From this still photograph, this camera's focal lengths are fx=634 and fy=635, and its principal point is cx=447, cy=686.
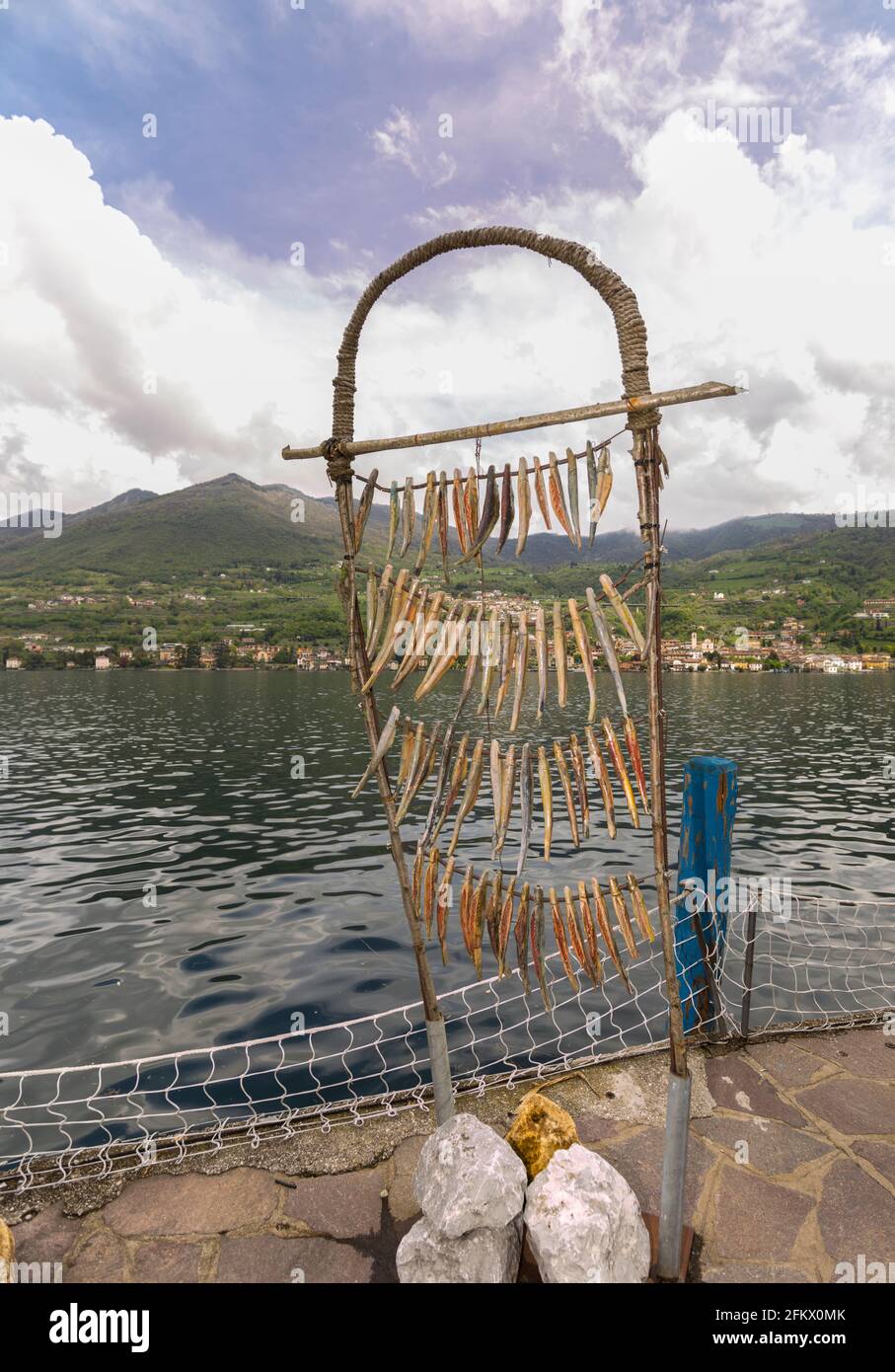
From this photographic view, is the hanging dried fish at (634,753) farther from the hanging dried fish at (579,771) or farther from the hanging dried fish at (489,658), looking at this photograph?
the hanging dried fish at (489,658)

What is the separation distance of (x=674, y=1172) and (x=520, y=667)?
3028 millimetres

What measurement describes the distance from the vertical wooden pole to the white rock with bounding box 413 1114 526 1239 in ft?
1.56

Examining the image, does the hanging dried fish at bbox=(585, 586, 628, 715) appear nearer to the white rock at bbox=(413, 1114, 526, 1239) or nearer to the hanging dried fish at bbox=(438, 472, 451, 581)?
the hanging dried fish at bbox=(438, 472, 451, 581)

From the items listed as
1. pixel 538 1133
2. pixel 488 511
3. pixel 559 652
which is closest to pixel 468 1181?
pixel 538 1133

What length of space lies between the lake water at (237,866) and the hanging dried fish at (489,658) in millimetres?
319

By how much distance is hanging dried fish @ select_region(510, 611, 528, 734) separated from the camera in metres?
3.06

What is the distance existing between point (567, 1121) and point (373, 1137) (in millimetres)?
1556

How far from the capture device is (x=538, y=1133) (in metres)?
4.25

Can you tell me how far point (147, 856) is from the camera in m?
18.2

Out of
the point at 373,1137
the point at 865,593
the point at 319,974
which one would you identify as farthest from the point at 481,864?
the point at 865,593

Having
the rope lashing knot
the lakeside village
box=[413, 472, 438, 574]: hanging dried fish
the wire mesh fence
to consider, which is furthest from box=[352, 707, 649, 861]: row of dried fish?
the lakeside village

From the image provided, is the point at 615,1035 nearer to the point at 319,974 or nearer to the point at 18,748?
the point at 319,974

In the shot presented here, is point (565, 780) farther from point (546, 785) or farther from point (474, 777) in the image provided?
point (474, 777)

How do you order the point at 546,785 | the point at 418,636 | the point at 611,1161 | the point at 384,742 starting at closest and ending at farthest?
the point at 546,785, the point at 418,636, the point at 384,742, the point at 611,1161
